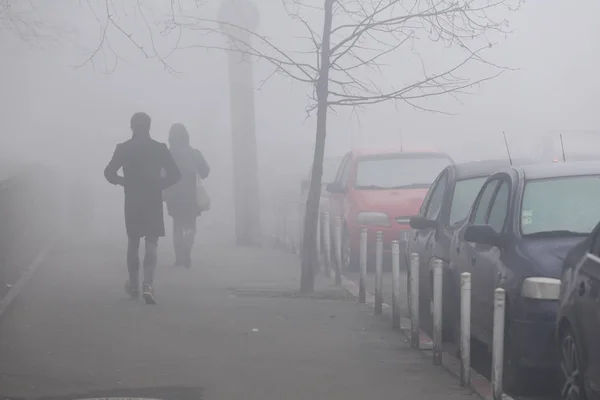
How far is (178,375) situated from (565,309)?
2993 mm

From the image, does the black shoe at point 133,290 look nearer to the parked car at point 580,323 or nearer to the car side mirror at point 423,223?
the car side mirror at point 423,223

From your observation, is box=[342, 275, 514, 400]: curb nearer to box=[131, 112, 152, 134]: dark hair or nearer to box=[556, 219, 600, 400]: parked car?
box=[556, 219, 600, 400]: parked car

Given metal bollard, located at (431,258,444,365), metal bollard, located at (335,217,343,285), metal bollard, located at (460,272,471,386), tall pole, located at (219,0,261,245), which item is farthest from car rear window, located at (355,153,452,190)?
metal bollard, located at (460,272,471,386)

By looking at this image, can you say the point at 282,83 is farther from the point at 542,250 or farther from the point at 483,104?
the point at 542,250

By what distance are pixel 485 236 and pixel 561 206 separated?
0.67 m

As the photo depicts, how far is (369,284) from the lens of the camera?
15328 mm

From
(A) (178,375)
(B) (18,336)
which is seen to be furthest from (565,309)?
(B) (18,336)

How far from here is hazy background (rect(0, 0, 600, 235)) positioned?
165ft

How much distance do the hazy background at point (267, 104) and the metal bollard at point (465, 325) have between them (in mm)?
31246

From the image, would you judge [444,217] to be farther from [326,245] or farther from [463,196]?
[326,245]

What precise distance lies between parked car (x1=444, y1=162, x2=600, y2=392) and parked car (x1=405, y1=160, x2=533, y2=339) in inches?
39.7

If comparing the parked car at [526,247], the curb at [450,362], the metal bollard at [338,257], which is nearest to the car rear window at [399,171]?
the metal bollard at [338,257]

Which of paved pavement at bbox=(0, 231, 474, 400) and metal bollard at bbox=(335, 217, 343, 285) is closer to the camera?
paved pavement at bbox=(0, 231, 474, 400)

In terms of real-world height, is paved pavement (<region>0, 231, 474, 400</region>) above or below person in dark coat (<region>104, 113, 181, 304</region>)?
below
